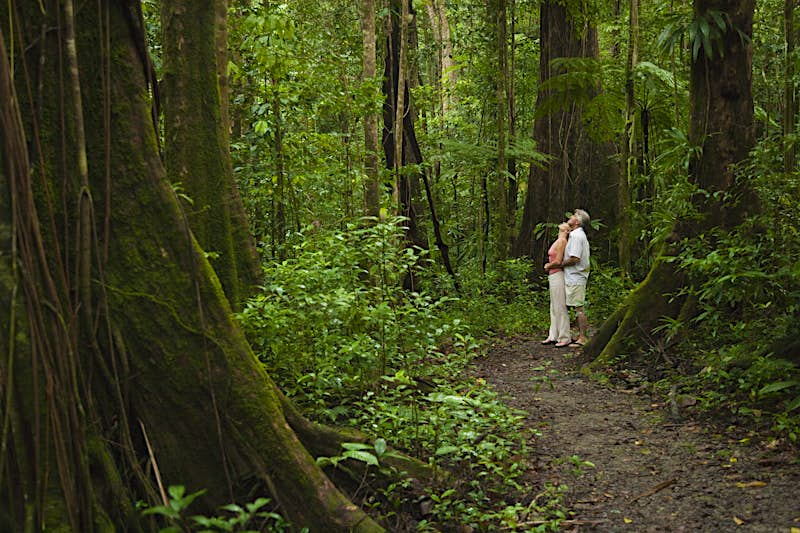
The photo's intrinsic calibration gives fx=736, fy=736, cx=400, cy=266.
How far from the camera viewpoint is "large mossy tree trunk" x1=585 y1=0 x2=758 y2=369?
835 cm

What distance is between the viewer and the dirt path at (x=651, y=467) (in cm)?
457

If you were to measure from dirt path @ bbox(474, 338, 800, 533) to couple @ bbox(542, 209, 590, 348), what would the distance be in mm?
2708

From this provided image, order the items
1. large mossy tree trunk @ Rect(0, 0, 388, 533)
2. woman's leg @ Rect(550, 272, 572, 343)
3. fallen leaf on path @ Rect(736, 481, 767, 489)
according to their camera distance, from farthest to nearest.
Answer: woman's leg @ Rect(550, 272, 572, 343) → fallen leaf on path @ Rect(736, 481, 767, 489) → large mossy tree trunk @ Rect(0, 0, 388, 533)

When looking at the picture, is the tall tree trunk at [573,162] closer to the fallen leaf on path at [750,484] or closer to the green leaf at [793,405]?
the green leaf at [793,405]

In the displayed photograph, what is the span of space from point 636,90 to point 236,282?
9.46 meters

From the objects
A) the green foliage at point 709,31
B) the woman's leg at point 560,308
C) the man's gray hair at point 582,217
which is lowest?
the woman's leg at point 560,308

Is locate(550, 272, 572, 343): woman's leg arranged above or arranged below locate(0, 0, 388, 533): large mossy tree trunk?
below

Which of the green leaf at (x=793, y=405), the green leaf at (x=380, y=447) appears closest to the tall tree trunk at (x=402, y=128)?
the green leaf at (x=793, y=405)

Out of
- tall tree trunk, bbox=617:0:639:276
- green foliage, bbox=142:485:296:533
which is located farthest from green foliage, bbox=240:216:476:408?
tall tree trunk, bbox=617:0:639:276

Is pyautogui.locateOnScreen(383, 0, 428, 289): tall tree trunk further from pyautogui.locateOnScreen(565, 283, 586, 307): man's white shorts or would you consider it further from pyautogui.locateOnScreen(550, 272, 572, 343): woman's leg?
pyautogui.locateOnScreen(565, 283, 586, 307): man's white shorts

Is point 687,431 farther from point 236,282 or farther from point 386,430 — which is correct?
point 236,282

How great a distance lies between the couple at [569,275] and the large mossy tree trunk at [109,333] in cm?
703

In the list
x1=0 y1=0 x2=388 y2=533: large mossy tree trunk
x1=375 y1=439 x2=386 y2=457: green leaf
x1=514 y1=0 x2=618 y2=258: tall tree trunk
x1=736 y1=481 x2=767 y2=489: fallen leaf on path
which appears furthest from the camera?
x1=514 y1=0 x2=618 y2=258: tall tree trunk

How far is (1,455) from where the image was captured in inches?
121
